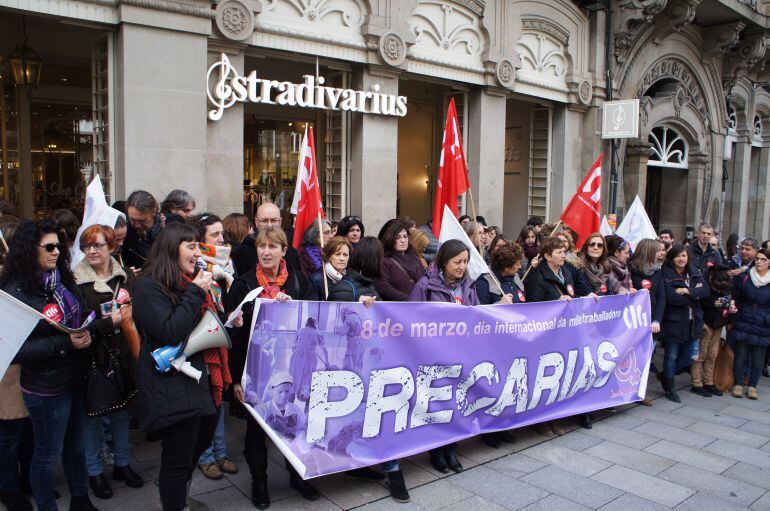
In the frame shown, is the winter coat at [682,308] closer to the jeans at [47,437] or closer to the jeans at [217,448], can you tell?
the jeans at [217,448]

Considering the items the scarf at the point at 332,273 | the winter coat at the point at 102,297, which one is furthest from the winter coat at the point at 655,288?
the winter coat at the point at 102,297

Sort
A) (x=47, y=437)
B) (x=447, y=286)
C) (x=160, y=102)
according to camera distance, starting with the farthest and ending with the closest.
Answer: (x=160, y=102) → (x=447, y=286) → (x=47, y=437)

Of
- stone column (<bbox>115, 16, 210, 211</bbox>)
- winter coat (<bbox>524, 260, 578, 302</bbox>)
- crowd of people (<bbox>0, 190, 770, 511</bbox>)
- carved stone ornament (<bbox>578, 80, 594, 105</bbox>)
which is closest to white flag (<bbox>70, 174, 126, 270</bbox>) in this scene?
crowd of people (<bbox>0, 190, 770, 511</bbox>)

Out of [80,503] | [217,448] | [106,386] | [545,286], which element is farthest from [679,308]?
[80,503]

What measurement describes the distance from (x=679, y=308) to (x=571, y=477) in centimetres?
312

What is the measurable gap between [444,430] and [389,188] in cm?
564

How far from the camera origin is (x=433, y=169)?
52.1 feet

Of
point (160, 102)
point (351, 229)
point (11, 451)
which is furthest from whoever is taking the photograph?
point (160, 102)

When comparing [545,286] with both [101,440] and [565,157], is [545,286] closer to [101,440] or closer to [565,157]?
[101,440]

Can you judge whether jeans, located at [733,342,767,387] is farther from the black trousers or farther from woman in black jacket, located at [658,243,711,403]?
the black trousers

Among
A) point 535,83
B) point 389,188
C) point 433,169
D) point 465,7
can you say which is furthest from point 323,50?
point 433,169

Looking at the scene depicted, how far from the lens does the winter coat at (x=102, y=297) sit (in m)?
4.08

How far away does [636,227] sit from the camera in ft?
27.4

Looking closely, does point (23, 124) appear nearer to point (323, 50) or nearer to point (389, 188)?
point (323, 50)
